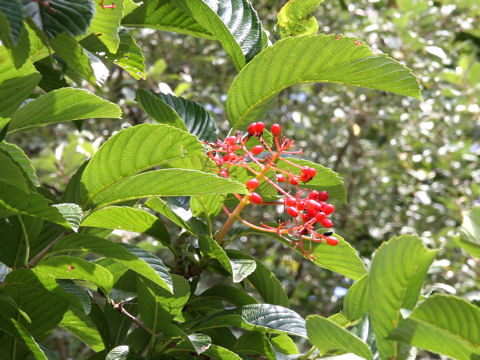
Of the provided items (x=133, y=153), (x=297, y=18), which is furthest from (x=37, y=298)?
(x=297, y=18)

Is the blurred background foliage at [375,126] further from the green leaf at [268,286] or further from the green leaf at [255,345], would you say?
the green leaf at [255,345]

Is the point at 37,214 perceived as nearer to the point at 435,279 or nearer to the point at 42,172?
the point at 42,172

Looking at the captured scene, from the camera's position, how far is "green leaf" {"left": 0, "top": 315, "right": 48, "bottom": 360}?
98cm

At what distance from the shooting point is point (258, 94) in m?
1.15

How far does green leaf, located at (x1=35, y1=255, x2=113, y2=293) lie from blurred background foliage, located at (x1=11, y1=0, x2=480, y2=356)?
2847 millimetres

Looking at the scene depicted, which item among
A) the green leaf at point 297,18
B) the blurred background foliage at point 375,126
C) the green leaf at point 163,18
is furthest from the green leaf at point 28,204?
the blurred background foliage at point 375,126

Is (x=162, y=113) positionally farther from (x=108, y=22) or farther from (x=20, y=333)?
(x=20, y=333)

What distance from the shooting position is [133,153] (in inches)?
38.8

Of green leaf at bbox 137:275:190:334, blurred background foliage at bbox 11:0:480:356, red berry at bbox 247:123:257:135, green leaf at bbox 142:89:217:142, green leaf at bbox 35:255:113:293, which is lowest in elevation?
blurred background foliage at bbox 11:0:480:356

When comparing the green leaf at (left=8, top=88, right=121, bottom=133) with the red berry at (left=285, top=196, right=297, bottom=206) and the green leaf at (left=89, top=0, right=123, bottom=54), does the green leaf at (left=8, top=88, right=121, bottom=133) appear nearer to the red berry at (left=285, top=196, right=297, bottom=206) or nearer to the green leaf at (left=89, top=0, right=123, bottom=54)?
the green leaf at (left=89, top=0, right=123, bottom=54)

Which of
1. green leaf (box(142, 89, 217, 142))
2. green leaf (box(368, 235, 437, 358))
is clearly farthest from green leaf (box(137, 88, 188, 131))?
green leaf (box(368, 235, 437, 358))

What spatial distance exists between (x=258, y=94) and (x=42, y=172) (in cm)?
315

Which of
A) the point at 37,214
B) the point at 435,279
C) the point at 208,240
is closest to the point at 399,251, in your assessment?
the point at 208,240

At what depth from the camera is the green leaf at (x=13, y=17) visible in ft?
2.36
